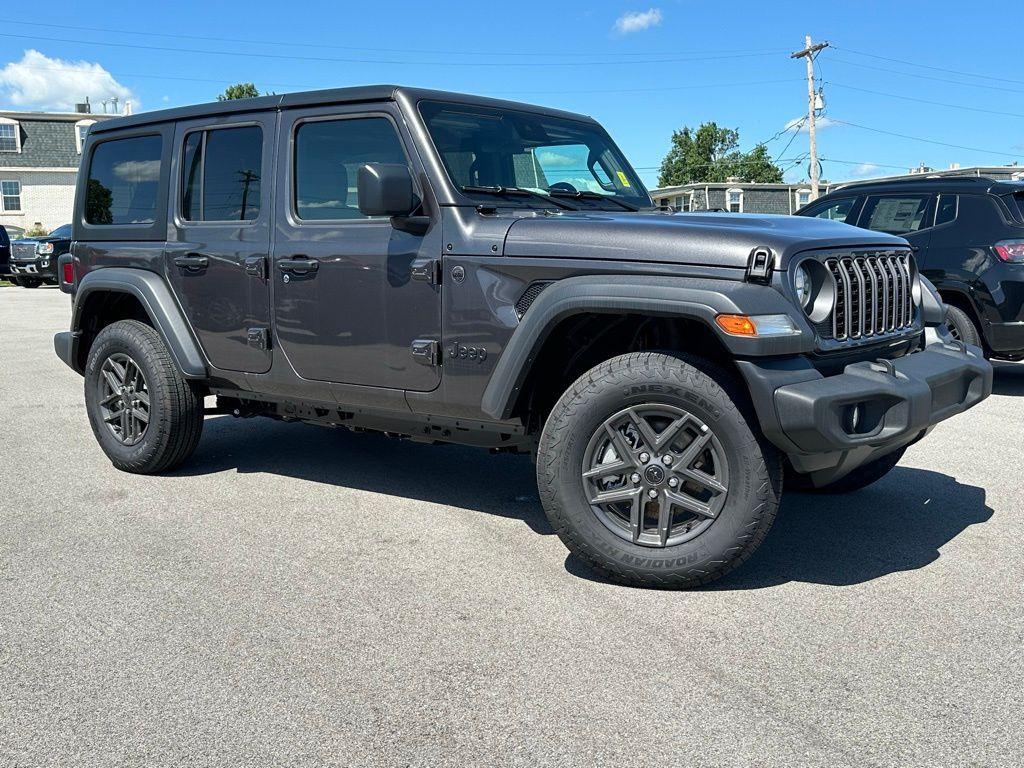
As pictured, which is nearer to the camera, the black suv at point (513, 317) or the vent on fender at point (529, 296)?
the black suv at point (513, 317)

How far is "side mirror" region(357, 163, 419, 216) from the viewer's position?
407 cm

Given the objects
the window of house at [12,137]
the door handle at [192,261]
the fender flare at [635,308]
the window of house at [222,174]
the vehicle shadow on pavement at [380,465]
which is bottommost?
the vehicle shadow on pavement at [380,465]

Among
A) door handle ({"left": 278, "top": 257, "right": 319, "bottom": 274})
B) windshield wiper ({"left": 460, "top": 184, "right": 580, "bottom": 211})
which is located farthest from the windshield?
door handle ({"left": 278, "top": 257, "right": 319, "bottom": 274})

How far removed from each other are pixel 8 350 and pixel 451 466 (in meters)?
7.98

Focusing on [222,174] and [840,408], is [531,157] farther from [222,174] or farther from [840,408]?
[840,408]

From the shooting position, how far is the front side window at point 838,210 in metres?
9.08

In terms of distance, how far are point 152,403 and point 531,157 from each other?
95.7 inches

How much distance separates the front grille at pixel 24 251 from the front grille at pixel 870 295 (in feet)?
80.0

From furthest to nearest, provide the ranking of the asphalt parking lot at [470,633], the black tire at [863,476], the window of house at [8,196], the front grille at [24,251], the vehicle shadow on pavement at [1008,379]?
the window of house at [8,196]
the front grille at [24,251]
the vehicle shadow on pavement at [1008,379]
the black tire at [863,476]
the asphalt parking lot at [470,633]

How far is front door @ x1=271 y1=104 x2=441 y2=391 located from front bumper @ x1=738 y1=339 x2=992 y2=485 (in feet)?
4.79

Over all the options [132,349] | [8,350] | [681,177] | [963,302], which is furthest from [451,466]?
[681,177]

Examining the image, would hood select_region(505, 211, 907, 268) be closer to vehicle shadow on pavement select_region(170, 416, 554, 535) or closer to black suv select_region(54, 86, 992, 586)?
black suv select_region(54, 86, 992, 586)

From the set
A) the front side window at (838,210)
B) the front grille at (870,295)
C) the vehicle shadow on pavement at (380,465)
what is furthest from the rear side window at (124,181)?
the front side window at (838,210)

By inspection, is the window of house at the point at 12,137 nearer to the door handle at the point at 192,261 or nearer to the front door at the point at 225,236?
the front door at the point at 225,236
